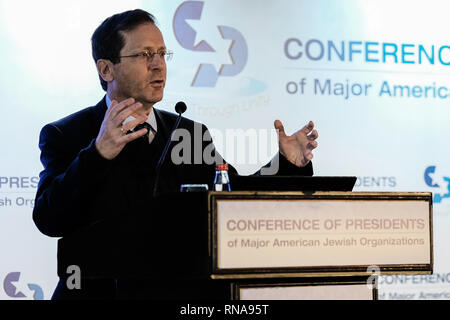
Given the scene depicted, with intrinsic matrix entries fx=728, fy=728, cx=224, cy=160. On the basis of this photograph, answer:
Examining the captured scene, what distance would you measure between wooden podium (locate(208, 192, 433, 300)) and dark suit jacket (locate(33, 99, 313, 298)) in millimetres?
84

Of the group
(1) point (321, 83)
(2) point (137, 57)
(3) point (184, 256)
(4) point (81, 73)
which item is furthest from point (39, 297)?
(3) point (184, 256)

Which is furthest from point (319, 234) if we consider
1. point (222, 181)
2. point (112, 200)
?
point (112, 200)

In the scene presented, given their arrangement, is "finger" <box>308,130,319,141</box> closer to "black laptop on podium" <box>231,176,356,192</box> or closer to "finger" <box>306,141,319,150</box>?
"finger" <box>306,141,319,150</box>

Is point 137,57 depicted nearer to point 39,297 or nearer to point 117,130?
point 117,130

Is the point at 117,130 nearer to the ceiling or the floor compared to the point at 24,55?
nearer to the floor

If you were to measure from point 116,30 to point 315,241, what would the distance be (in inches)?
58.0

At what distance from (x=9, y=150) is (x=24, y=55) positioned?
1.70 feet

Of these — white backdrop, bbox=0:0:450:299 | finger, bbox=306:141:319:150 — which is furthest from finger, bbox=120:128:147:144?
white backdrop, bbox=0:0:450:299

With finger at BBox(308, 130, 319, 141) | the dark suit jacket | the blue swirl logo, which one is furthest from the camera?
the blue swirl logo

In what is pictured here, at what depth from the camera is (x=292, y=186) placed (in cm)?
188

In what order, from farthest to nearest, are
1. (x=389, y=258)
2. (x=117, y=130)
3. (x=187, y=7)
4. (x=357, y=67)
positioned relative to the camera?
1. (x=357, y=67)
2. (x=187, y=7)
3. (x=117, y=130)
4. (x=389, y=258)

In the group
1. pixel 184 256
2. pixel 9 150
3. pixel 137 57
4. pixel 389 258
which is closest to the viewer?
pixel 184 256

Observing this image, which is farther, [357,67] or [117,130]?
[357,67]

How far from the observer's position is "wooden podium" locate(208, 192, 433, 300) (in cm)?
169
